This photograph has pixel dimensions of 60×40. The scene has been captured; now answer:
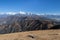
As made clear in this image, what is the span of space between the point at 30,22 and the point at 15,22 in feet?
6.64

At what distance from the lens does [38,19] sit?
15008 millimetres

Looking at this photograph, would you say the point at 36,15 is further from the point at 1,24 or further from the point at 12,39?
the point at 12,39

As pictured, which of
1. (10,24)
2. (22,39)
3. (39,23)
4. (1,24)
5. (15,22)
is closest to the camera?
(22,39)

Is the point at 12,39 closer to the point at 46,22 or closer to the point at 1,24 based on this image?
the point at 46,22

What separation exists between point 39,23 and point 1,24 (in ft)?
23.1

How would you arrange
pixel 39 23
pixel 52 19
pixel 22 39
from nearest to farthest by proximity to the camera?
pixel 22 39, pixel 52 19, pixel 39 23

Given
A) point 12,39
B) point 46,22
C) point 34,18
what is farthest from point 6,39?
point 34,18

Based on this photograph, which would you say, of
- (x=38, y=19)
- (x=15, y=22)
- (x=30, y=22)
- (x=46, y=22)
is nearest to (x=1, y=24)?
(x=15, y=22)

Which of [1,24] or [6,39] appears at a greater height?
[6,39]

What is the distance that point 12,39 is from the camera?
617 centimetres

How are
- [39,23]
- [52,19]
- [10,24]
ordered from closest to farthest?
[52,19], [39,23], [10,24]

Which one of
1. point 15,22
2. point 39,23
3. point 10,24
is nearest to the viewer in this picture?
point 39,23

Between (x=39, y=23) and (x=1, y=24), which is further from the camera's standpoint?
(x=1, y=24)

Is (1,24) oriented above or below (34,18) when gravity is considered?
below
